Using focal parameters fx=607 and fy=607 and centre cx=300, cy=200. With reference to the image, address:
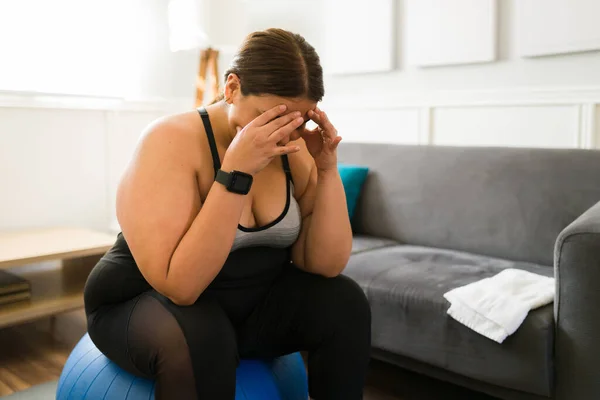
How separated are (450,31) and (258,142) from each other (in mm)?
1823

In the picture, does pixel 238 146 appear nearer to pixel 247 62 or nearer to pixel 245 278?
pixel 247 62

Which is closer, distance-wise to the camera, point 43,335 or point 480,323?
point 480,323

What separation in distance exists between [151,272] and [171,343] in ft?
0.47

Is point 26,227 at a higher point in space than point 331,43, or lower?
lower

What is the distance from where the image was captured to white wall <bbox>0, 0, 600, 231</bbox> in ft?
7.95

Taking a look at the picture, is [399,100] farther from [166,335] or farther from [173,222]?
[166,335]

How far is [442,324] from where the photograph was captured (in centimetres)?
169

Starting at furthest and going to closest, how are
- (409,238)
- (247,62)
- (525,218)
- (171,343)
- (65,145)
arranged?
(65,145), (409,238), (525,218), (247,62), (171,343)

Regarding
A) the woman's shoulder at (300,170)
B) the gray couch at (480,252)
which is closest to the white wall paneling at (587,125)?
the gray couch at (480,252)

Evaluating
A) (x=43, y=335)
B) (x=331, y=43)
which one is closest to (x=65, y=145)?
(x=43, y=335)

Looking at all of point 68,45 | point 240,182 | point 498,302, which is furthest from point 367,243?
point 68,45

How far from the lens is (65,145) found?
3.05m

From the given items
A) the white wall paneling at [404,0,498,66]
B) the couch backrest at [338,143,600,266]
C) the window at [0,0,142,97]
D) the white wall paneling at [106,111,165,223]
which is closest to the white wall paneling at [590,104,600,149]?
the couch backrest at [338,143,600,266]

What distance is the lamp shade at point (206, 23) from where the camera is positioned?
289 centimetres
